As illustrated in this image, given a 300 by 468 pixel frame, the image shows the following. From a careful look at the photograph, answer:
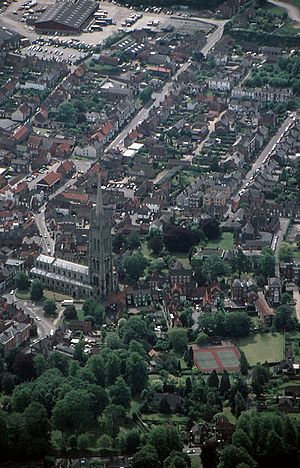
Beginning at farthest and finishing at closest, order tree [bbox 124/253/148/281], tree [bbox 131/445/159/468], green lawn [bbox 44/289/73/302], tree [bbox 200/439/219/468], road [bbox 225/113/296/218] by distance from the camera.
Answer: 1. road [bbox 225/113/296/218]
2. tree [bbox 124/253/148/281]
3. green lawn [bbox 44/289/73/302]
4. tree [bbox 200/439/219/468]
5. tree [bbox 131/445/159/468]

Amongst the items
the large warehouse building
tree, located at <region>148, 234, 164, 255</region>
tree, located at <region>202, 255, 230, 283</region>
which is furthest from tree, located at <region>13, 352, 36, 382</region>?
the large warehouse building

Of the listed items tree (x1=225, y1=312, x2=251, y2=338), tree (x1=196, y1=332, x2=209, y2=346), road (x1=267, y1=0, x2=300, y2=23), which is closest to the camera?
tree (x1=196, y1=332, x2=209, y2=346)

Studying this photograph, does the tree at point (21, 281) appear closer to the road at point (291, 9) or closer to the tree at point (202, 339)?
the tree at point (202, 339)

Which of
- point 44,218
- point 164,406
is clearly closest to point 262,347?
point 164,406

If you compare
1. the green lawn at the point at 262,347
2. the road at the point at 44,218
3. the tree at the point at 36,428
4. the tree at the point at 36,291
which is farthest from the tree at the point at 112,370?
the road at the point at 44,218

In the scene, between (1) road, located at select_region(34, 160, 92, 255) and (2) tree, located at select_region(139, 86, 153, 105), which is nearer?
(1) road, located at select_region(34, 160, 92, 255)

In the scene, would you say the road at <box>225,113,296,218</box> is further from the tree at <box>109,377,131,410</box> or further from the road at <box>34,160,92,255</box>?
the tree at <box>109,377,131,410</box>

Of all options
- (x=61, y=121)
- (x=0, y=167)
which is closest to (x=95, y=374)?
(x=0, y=167)
